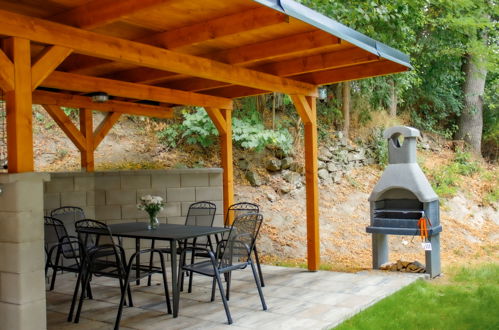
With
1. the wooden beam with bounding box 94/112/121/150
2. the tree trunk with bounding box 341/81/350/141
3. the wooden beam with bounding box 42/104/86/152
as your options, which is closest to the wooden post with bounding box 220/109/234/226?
the wooden beam with bounding box 94/112/121/150

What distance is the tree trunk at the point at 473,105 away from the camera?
1237cm

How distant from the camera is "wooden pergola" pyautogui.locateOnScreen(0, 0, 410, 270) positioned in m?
3.29

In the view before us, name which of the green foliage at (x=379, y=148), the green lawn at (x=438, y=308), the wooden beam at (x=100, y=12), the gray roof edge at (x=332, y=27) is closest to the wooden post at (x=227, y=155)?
the gray roof edge at (x=332, y=27)

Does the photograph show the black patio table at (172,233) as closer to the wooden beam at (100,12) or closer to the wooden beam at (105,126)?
the wooden beam at (100,12)

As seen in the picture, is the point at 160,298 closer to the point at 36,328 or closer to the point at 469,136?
the point at 36,328

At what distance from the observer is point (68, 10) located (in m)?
3.62

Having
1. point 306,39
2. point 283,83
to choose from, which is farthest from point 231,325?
point 283,83

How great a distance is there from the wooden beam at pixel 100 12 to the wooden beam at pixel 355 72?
3.13 meters

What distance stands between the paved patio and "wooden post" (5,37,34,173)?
153 centimetres

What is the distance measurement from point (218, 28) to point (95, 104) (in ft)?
10.6

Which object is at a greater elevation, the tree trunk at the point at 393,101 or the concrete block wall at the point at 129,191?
the tree trunk at the point at 393,101

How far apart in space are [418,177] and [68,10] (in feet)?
14.1

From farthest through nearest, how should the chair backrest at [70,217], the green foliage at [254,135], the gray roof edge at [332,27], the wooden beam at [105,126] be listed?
the green foliage at [254,135], the wooden beam at [105,126], the chair backrest at [70,217], the gray roof edge at [332,27]

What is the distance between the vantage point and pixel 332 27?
4.15 m
